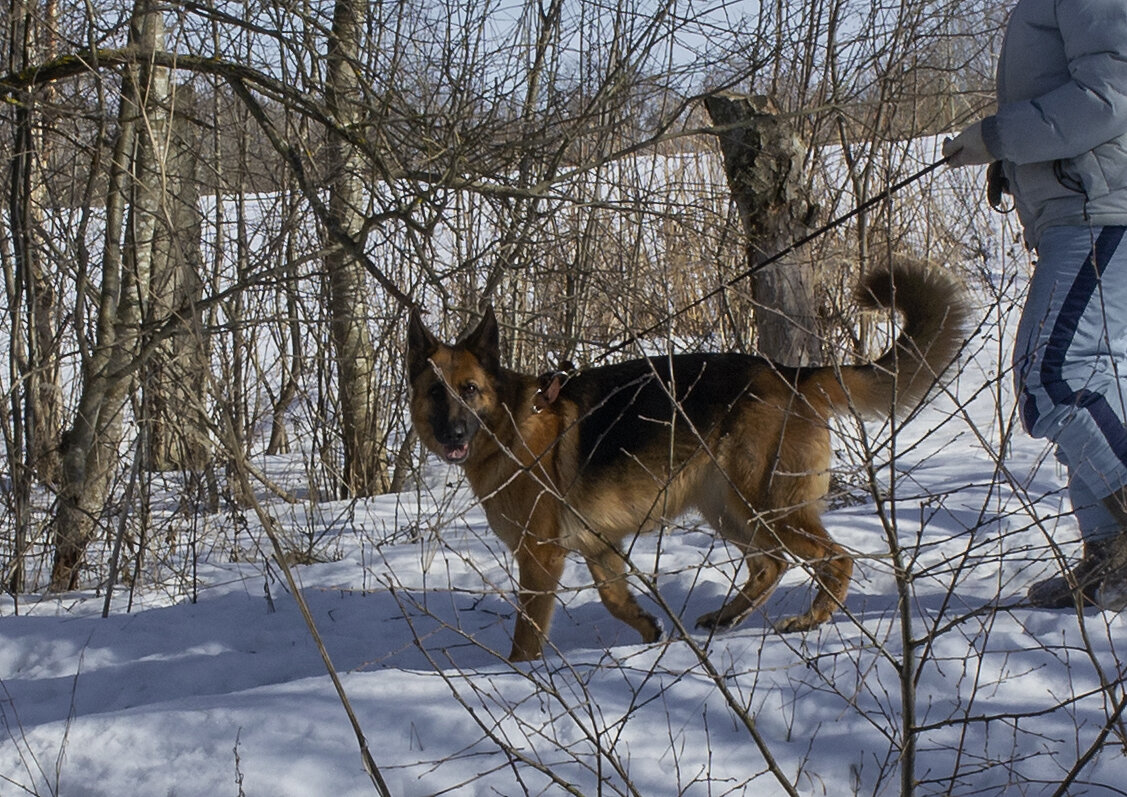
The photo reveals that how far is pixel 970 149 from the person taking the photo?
11.5ft

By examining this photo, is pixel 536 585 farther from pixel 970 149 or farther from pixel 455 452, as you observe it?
pixel 970 149

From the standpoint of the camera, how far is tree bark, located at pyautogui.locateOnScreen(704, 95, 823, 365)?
6105mm

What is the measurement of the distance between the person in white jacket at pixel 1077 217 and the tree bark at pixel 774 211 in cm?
264

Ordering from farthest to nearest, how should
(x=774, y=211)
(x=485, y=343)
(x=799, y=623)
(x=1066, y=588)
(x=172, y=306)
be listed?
(x=774, y=211), (x=172, y=306), (x=485, y=343), (x=799, y=623), (x=1066, y=588)

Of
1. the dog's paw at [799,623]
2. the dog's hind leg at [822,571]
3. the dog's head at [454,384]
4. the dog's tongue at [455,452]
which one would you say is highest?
the dog's head at [454,384]

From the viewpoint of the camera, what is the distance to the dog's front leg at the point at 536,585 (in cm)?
414

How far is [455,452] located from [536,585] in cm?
69

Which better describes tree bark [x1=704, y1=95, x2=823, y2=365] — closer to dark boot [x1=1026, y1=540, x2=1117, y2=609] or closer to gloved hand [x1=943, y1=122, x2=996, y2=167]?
gloved hand [x1=943, y1=122, x2=996, y2=167]

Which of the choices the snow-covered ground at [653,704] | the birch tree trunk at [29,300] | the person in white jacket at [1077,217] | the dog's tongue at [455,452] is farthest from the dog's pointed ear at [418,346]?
the person in white jacket at [1077,217]

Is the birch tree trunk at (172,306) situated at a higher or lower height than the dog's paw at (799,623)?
higher

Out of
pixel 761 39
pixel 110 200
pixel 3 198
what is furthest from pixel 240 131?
pixel 761 39

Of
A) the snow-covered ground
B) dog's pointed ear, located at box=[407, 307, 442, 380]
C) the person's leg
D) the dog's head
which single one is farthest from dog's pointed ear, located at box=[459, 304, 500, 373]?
the person's leg

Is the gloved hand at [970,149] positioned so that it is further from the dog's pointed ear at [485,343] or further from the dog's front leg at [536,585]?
the dog's front leg at [536,585]

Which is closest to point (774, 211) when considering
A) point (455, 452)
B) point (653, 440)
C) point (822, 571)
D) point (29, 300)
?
point (653, 440)
